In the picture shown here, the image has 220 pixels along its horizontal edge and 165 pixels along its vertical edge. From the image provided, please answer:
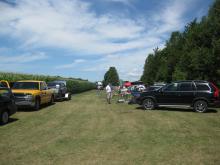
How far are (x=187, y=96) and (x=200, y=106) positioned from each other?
40.1 inches

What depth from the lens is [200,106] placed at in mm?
17359

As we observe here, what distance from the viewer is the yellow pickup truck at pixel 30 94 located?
16.9m

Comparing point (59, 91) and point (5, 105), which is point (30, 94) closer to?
point (5, 105)

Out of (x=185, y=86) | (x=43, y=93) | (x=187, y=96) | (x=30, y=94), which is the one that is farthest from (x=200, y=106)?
(x=30, y=94)

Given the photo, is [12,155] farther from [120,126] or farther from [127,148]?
[120,126]

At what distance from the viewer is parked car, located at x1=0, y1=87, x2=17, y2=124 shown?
38.3 ft

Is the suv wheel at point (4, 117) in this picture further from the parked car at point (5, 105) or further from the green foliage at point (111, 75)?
the green foliage at point (111, 75)

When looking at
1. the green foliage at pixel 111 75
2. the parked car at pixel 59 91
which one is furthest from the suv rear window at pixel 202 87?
the green foliage at pixel 111 75

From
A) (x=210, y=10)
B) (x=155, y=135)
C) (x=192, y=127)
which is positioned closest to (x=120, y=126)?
(x=155, y=135)

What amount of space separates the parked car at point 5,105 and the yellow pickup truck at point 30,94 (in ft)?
13.7

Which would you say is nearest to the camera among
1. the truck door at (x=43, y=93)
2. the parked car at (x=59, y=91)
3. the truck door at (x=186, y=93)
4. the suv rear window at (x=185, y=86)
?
the truck door at (x=186, y=93)

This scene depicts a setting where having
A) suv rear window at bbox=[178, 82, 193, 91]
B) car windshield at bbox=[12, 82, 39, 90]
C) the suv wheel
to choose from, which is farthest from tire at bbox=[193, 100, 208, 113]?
the suv wheel

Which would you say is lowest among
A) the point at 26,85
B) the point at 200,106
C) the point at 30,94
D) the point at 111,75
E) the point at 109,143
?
the point at 109,143

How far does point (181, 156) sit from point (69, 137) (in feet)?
12.6
